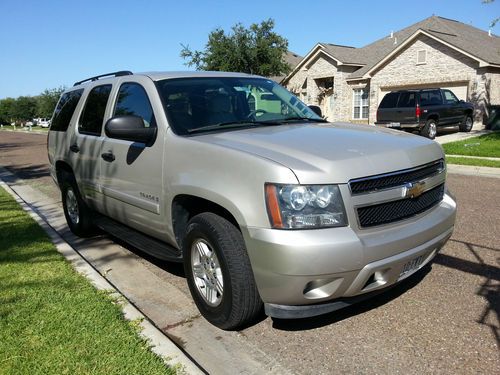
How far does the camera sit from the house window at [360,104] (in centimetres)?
2891

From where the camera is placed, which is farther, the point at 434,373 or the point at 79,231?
the point at 79,231

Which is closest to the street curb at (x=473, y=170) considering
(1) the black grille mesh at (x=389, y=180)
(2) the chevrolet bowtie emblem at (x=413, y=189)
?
(1) the black grille mesh at (x=389, y=180)

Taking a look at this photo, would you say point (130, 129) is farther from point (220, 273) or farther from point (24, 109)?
point (24, 109)

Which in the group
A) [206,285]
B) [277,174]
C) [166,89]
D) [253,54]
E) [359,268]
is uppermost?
[253,54]

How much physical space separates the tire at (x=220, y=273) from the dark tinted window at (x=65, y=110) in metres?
3.17

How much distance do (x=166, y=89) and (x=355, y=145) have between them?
180 centimetres

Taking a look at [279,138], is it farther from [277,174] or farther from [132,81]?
[132,81]

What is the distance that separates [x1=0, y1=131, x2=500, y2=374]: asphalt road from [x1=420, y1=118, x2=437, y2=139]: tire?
14.5m

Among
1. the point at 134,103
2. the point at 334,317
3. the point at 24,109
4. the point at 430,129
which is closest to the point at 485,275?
the point at 334,317

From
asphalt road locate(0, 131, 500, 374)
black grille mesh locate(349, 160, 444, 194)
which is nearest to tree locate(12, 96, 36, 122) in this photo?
asphalt road locate(0, 131, 500, 374)

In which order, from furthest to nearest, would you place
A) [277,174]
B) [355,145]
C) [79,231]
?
[79,231] < [355,145] < [277,174]

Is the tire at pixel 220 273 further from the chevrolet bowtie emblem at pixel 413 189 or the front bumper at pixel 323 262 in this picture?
the chevrolet bowtie emblem at pixel 413 189

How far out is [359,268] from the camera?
2.87 m

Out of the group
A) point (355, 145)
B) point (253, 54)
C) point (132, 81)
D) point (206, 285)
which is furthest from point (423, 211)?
point (253, 54)
